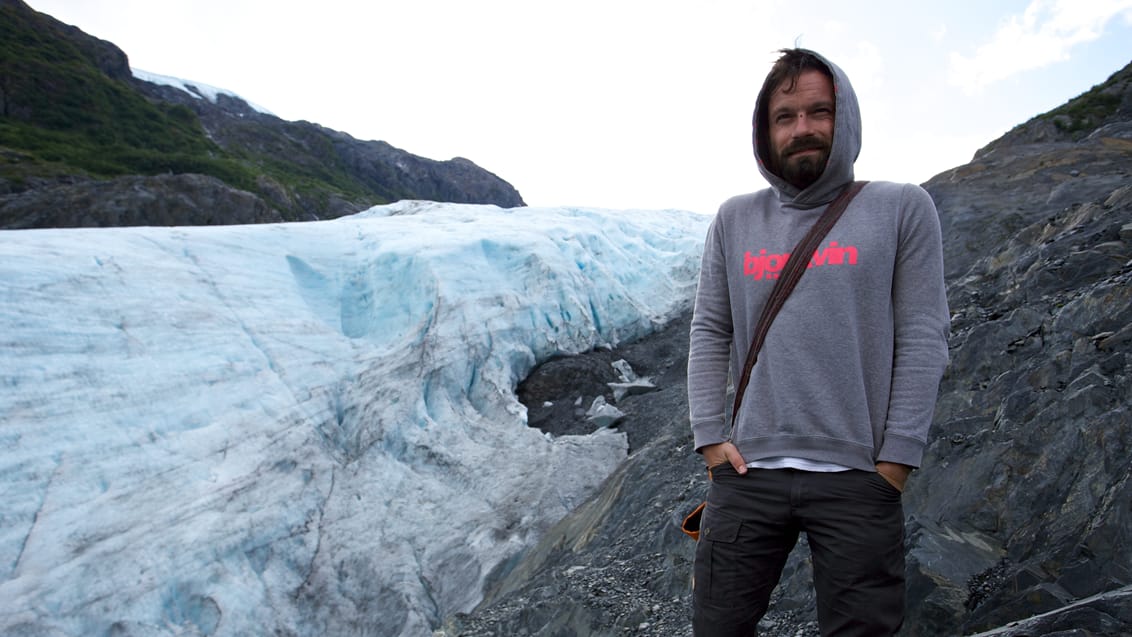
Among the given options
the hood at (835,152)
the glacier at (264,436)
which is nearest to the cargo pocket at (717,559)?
the hood at (835,152)

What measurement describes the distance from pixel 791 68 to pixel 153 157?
48274mm

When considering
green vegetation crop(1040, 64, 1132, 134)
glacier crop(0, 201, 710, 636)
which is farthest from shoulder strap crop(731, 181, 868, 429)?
green vegetation crop(1040, 64, 1132, 134)

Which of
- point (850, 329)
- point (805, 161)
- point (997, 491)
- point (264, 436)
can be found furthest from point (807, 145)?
point (264, 436)

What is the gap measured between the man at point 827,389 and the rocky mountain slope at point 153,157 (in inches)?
1052

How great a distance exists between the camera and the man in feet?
5.66

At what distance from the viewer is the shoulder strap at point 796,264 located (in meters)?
1.91

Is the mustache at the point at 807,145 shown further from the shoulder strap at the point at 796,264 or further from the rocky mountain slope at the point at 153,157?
the rocky mountain slope at the point at 153,157

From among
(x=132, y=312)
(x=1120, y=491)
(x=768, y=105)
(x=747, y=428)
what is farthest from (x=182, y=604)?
(x=1120, y=491)

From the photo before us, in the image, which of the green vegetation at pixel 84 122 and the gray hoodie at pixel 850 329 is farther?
the green vegetation at pixel 84 122

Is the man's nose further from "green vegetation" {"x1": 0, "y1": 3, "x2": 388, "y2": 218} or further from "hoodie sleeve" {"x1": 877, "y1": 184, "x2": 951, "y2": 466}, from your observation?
"green vegetation" {"x1": 0, "y1": 3, "x2": 388, "y2": 218}

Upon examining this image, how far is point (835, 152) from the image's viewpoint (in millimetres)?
1911

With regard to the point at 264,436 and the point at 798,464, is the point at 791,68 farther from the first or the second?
the point at 264,436

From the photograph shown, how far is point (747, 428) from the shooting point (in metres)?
1.94

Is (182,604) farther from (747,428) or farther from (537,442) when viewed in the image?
(747,428)
